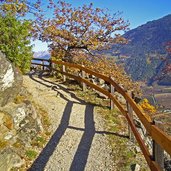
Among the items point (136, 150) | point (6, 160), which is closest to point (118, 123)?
point (136, 150)

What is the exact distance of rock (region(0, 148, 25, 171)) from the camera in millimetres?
8231

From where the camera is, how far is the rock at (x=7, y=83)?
10.4m

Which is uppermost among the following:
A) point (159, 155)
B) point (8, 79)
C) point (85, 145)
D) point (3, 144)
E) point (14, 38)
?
point (14, 38)

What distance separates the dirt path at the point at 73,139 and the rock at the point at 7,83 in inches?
75.2

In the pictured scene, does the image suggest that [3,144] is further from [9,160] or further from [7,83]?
[7,83]

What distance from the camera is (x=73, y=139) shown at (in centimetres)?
1023

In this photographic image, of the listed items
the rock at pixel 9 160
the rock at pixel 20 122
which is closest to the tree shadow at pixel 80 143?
the rock at pixel 9 160

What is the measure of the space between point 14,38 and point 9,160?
266 inches

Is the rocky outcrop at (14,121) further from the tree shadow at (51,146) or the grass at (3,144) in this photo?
the tree shadow at (51,146)

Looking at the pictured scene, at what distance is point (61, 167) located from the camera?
8430 millimetres

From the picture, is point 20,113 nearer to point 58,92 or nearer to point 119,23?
point 58,92

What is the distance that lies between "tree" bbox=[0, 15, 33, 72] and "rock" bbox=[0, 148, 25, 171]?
590 centimetres

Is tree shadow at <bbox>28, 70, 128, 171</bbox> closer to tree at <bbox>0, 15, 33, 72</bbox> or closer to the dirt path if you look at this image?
the dirt path

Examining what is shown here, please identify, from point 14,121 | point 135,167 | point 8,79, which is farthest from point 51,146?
point 135,167
